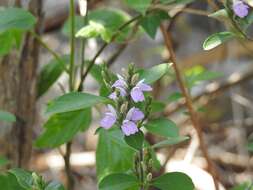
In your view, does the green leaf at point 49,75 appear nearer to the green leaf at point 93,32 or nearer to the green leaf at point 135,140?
the green leaf at point 93,32

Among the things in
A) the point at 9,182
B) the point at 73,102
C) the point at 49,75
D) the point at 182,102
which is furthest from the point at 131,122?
the point at 182,102

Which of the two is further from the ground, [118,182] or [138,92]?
[138,92]

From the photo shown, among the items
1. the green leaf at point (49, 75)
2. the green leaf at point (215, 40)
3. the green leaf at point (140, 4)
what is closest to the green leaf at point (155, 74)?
the green leaf at point (215, 40)

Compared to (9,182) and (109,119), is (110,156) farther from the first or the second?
(109,119)

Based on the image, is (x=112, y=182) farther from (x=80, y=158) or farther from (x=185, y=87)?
(x=80, y=158)

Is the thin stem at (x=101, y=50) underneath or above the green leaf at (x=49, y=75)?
above

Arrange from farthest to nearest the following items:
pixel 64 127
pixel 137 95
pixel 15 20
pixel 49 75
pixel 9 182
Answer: pixel 49 75, pixel 64 127, pixel 15 20, pixel 9 182, pixel 137 95
